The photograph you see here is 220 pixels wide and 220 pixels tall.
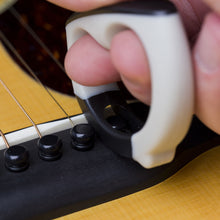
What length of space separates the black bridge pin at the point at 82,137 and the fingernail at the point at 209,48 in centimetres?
18

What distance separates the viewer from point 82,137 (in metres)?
0.53

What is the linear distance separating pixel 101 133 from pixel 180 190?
11cm

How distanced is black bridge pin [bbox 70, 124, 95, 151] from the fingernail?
0.18 m

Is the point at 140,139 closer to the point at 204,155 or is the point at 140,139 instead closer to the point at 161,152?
the point at 161,152

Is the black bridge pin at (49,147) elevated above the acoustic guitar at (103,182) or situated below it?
above

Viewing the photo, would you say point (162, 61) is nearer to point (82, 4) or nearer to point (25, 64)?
point (82, 4)

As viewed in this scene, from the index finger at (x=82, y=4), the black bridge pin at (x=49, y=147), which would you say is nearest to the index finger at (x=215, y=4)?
the index finger at (x=82, y=4)

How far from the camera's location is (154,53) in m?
0.37

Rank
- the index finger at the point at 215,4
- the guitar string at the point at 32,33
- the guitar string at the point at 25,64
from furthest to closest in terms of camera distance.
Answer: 1. the guitar string at the point at 32,33
2. the guitar string at the point at 25,64
3. the index finger at the point at 215,4

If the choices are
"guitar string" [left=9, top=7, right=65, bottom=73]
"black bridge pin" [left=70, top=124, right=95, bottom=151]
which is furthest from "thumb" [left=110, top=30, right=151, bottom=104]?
"guitar string" [left=9, top=7, right=65, bottom=73]

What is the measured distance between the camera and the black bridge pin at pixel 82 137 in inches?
20.9

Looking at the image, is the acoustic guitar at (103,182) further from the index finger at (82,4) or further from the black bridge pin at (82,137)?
the index finger at (82,4)

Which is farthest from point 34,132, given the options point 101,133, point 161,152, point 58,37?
point 58,37

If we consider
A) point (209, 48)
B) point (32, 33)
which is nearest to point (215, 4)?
point (209, 48)
